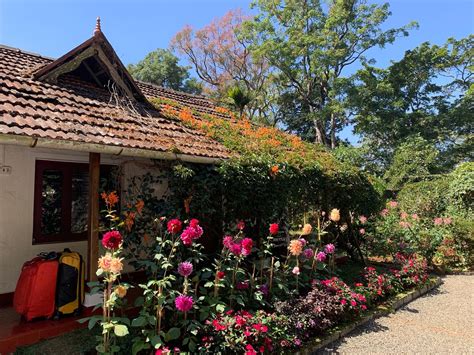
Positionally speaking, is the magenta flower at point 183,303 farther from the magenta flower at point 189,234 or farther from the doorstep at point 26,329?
the doorstep at point 26,329

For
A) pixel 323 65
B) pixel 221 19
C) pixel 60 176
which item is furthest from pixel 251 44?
pixel 60 176

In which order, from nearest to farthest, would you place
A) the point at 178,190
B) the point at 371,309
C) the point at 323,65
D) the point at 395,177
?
the point at 178,190 → the point at 371,309 → the point at 395,177 → the point at 323,65

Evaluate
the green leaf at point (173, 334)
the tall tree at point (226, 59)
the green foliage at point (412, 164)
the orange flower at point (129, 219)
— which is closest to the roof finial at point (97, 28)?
the orange flower at point (129, 219)

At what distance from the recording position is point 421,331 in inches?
221

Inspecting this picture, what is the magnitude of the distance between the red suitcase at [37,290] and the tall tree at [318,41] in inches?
860

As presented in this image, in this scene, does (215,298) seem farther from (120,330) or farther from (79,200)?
(79,200)

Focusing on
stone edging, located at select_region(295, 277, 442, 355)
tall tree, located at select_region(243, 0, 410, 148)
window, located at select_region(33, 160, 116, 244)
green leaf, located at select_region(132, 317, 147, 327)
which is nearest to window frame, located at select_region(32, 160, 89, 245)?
window, located at select_region(33, 160, 116, 244)

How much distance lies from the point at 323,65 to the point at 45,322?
77.0 feet

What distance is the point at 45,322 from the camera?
456 centimetres

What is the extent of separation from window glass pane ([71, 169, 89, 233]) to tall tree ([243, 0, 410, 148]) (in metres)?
20.0

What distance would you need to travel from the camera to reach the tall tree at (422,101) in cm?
2236

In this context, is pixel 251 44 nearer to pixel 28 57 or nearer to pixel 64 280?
pixel 28 57

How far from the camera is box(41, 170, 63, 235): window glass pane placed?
614 centimetres

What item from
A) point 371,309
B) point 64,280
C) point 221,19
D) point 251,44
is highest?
point 221,19
